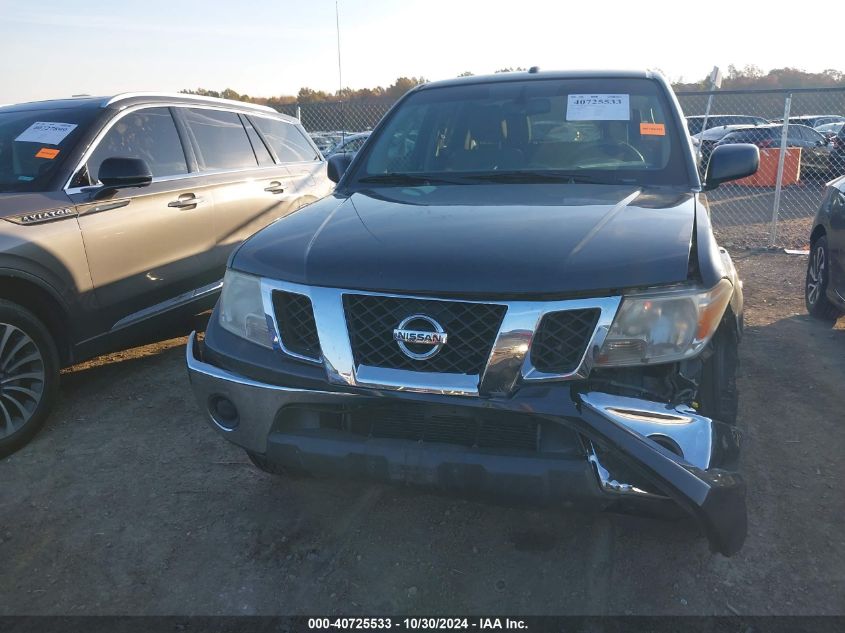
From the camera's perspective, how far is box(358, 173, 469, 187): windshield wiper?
314 cm

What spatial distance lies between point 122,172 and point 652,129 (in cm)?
291

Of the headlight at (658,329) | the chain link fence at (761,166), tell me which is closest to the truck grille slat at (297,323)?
the headlight at (658,329)

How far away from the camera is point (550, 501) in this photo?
204 cm

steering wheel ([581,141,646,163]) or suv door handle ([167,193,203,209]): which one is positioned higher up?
steering wheel ([581,141,646,163])

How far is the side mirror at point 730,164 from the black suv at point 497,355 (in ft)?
2.26

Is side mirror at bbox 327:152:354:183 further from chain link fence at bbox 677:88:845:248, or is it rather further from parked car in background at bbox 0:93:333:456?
chain link fence at bbox 677:88:845:248

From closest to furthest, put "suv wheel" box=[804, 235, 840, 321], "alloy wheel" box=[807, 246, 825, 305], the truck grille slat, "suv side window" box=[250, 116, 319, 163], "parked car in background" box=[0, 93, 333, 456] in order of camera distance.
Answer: the truck grille slat
"parked car in background" box=[0, 93, 333, 456]
"suv wheel" box=[804, 235, 840, 321]
"alloy wheel" box=[807, 246, 825, 305]
"suv side window" box=[250, 116, 319, 163]

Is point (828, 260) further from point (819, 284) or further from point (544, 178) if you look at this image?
point (544, 178)

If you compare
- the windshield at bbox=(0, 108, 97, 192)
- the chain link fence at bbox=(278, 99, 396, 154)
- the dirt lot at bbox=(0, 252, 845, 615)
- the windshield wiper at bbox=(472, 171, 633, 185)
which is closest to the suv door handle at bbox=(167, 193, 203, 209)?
the windshield at bbox=(0, 108, 97, 192)

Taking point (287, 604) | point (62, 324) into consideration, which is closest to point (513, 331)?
point (287, 604)

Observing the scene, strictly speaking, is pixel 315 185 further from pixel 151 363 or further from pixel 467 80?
pixel 467 80

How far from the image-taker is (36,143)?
4020 millimetres

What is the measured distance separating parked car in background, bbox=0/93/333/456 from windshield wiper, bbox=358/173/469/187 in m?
1.55

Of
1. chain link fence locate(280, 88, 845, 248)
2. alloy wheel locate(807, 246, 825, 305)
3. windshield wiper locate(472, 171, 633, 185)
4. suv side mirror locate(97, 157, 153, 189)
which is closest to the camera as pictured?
windshield wiper locate(472, 171, 633, 185)
